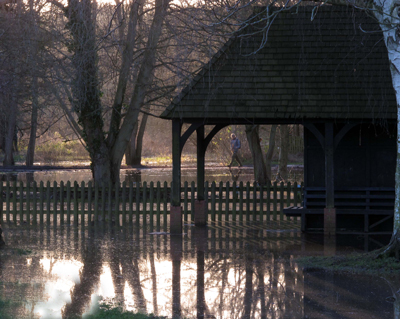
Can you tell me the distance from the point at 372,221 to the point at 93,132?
9284mm

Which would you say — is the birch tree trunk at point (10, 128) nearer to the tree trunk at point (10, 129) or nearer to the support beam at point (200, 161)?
the tree trunk at point (10, 129)

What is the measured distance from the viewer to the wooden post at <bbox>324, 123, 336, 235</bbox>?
13.1 meters

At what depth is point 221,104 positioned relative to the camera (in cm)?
1334

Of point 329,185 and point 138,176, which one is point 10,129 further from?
point 329,185

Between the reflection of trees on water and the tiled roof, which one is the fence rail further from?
the reflection of trees on water

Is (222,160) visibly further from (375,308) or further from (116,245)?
(375,308)

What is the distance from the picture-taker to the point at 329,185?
43.1 ft

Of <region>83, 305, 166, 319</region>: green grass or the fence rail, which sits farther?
the fence rail

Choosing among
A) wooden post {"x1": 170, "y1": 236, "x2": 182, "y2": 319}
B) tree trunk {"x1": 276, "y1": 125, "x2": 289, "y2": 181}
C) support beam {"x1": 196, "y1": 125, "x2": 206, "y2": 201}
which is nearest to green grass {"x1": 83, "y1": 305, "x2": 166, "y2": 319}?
wooden post {"x1": 170, "y1": 236, "x2": 182, "y2": 319}

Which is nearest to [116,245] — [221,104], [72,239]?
[72,239]

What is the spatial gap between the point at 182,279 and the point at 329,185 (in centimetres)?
583

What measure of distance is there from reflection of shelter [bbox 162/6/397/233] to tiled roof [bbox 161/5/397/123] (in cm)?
2

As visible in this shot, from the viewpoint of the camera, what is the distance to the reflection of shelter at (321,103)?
43.0ft

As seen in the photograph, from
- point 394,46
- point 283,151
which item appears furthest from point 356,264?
point 283,151
